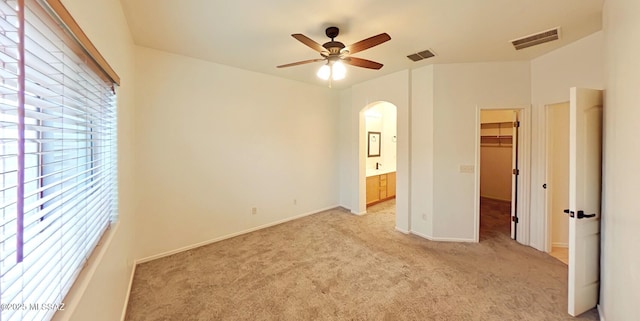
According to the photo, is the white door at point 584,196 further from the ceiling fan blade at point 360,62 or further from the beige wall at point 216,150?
the beige wall at point 216,150

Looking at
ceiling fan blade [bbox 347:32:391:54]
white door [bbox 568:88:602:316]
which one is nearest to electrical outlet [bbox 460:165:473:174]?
white door [bbox 568:88:602:316]

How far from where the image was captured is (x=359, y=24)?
2469 millimetres

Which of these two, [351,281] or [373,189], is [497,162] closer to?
[373,189]

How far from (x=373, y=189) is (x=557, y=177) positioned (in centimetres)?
318

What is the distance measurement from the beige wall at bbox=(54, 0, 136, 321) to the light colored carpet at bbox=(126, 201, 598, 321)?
50 cm

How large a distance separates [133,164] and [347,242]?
301 centimetres

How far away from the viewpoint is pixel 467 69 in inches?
141

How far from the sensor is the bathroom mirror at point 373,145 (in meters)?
6.20

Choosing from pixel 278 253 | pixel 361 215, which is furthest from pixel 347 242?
pixel 361 215

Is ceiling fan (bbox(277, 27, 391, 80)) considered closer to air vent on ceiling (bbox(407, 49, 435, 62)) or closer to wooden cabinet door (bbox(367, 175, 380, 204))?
air vent on ceiling (bbox(407, 49, 435, 62))

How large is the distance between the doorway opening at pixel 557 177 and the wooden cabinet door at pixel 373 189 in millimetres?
3053

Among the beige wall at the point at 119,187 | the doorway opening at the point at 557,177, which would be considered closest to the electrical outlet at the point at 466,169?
the doorway opening at the point at 557,177

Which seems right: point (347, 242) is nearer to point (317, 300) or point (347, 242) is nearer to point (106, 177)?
point (317, 300)

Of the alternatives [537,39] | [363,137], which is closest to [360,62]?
[537,39]
